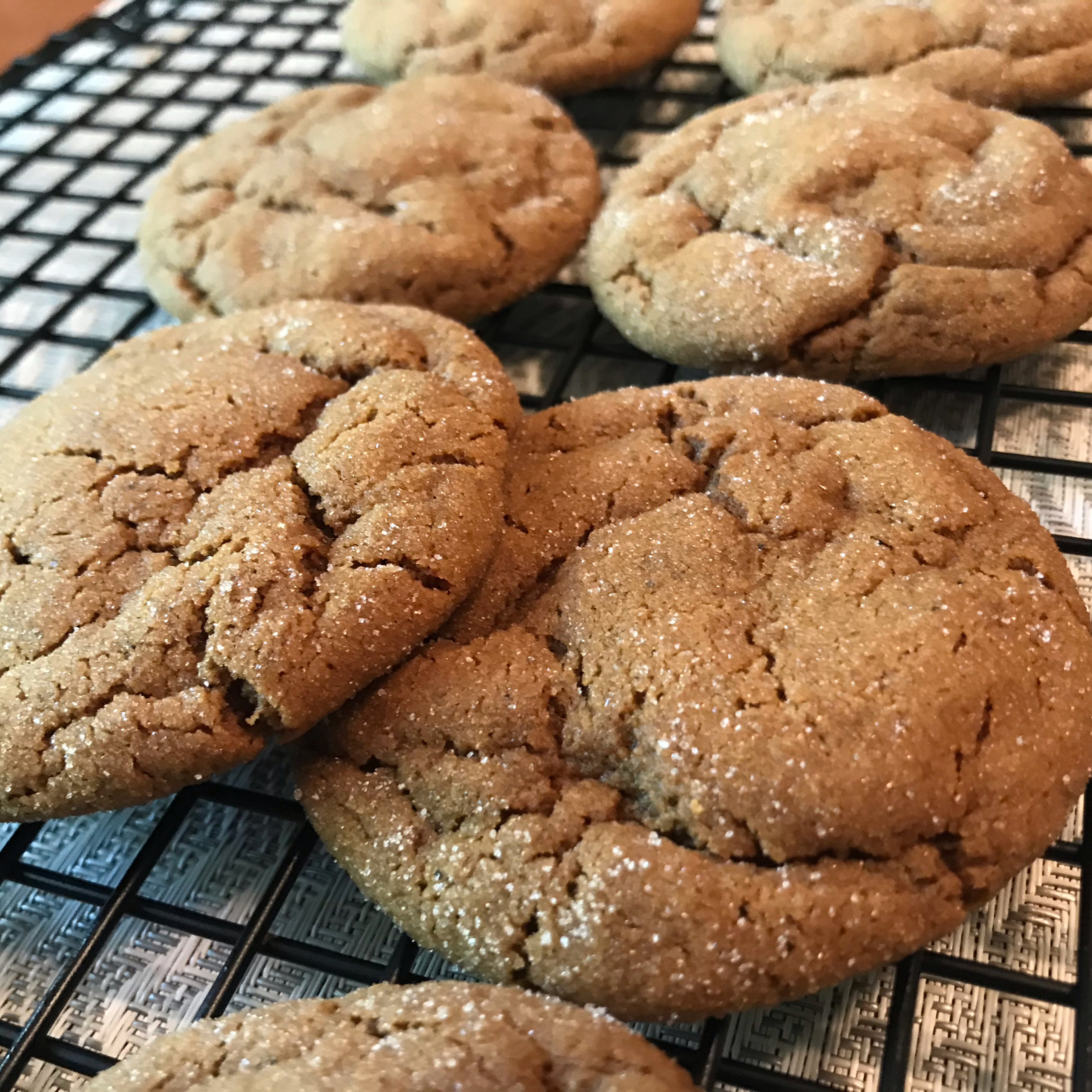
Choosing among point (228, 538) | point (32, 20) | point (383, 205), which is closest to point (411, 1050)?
point (228, 538)

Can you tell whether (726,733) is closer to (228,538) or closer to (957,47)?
(228,538)

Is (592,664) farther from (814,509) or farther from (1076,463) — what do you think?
(1076,463)

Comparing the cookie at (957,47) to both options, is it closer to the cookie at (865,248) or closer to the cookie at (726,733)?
the cookie at (865,248)

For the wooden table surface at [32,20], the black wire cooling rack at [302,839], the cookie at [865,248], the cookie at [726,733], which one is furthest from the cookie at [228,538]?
the wooden table surface at [32,20]

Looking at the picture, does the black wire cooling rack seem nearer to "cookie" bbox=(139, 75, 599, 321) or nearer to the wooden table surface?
"cookie" bbox=(139, 75, 599, 321)

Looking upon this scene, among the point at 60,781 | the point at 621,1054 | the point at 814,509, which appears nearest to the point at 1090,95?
the point at 814,509
